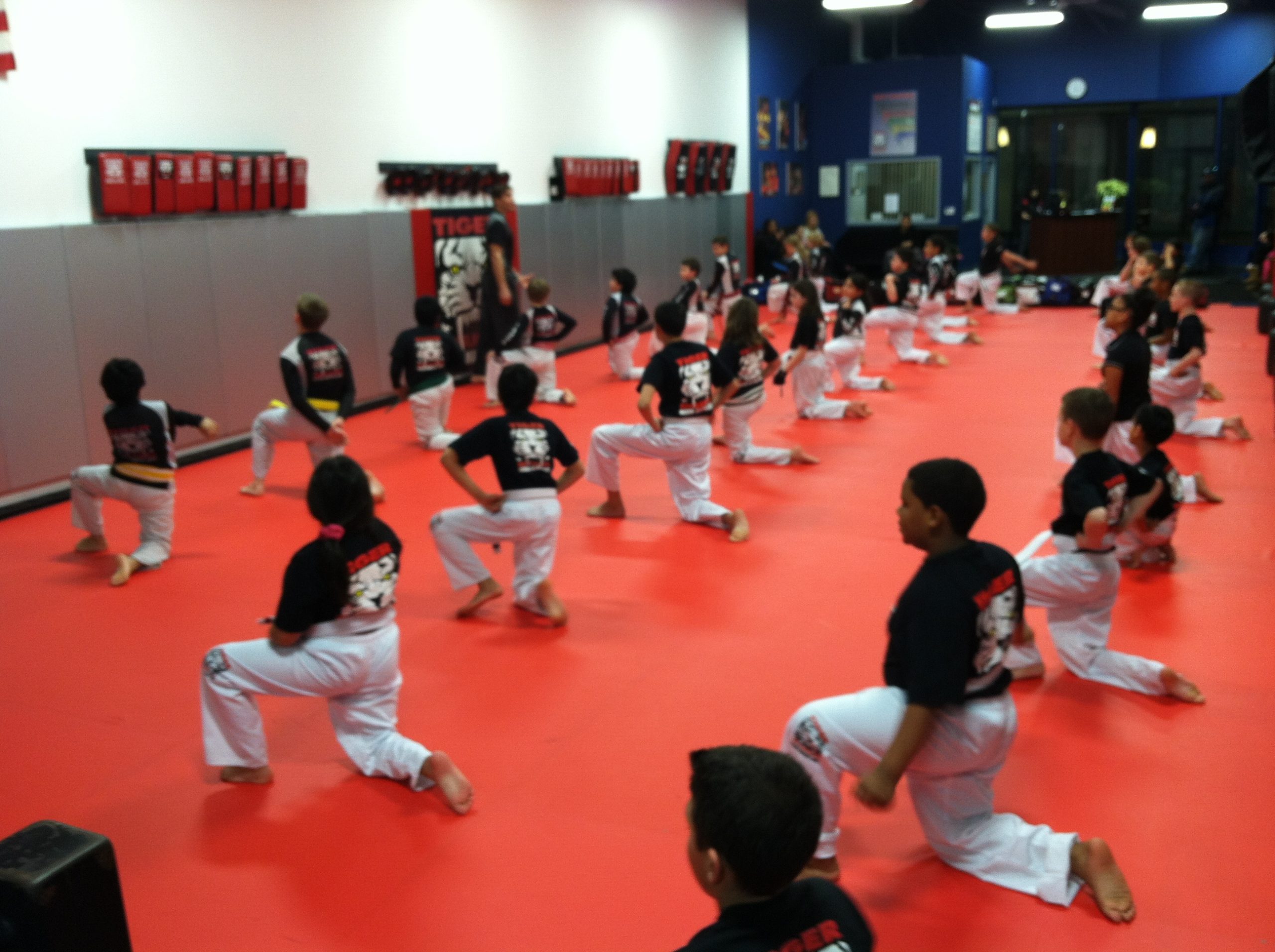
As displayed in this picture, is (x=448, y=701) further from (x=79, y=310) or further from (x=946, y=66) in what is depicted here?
(x=946, y=66)

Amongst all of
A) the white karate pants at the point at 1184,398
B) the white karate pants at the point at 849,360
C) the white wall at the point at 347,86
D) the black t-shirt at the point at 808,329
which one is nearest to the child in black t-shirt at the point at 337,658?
the white wall at the point at 347,86

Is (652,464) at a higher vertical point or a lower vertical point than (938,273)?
lower

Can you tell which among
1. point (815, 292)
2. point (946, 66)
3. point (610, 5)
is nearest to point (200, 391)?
point (815, 292)

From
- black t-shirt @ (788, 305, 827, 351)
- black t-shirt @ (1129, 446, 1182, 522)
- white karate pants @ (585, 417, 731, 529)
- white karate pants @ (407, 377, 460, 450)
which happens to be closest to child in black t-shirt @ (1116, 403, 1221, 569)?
black t-shirt @ (1129, 446, 1182, 522)

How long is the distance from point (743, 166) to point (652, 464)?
1348 cm

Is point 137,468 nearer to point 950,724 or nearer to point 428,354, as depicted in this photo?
point 428,354

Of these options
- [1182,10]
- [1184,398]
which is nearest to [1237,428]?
[1184,398]

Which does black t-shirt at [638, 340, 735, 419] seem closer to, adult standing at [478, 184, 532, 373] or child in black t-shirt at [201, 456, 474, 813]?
child in black t-shirt at [201, 456, 474, 813]

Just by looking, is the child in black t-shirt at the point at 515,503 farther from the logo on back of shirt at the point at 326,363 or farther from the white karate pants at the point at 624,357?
the white karate pants at the point at 624,357

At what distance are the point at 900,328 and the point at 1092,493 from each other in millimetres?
8944

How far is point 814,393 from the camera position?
397 inches

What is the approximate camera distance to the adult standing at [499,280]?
11836 millimetres

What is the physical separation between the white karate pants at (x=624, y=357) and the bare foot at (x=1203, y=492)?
257 inches

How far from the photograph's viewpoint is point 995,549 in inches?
121
